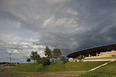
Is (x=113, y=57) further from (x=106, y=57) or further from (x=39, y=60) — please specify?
(x=39, y=60)

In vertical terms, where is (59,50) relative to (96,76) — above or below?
above

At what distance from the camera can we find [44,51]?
7088cm

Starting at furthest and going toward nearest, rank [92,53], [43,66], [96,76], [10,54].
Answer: [10,54]
[92,53]
[43,66]
[96,76]

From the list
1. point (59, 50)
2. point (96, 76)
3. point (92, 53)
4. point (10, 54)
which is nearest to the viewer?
point (96, 76)

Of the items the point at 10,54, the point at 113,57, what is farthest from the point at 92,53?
the point at 10,54

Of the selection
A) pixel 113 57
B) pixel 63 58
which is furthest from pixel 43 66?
pixel 113 57

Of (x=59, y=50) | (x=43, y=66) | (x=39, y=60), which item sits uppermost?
(x=59, y=50)

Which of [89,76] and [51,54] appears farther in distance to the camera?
[51,54]

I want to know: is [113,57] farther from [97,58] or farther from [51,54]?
[51,54]

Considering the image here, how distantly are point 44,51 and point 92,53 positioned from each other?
45.6 metres

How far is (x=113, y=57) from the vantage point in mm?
54625

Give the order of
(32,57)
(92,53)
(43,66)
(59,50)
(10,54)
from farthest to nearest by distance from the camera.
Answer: (10,54) → (92,53) → (32,57) → (59,50) → (43,66)

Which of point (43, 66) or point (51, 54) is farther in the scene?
point (51, 54)

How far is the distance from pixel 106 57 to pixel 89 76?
4470cm
